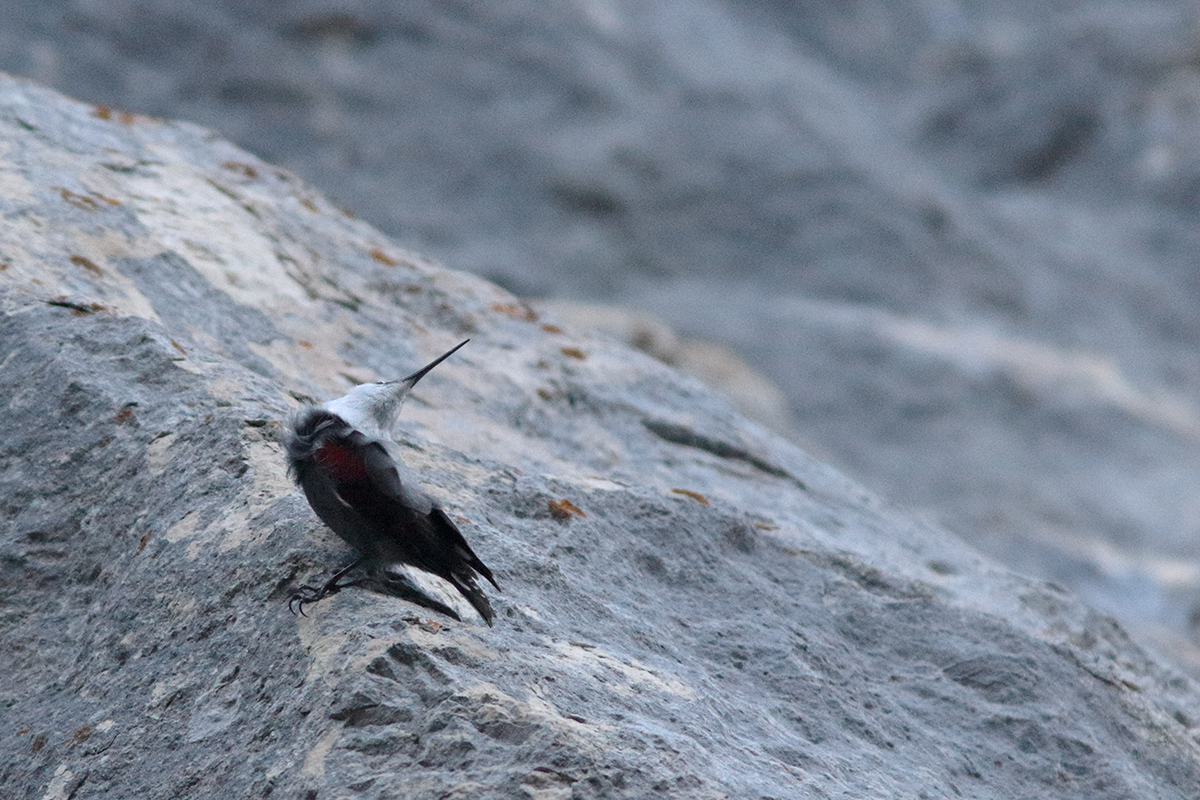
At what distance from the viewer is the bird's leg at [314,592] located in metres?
2.21

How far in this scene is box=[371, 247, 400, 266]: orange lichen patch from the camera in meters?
4.26

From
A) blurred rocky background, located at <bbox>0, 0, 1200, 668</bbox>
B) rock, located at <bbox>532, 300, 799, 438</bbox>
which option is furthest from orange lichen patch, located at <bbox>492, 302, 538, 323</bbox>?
blurred rocky background, located at <bbox>0, 0, 1200, 668</bbox>

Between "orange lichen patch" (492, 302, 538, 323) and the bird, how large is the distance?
6.61ft

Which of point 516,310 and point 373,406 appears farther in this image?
point 516,310

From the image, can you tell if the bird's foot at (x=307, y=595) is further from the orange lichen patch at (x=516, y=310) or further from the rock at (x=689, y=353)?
the rock at (x=689, y=353)

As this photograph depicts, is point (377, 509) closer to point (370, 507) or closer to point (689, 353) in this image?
point (370, 507)

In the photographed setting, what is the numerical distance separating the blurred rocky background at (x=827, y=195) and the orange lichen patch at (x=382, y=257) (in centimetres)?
523

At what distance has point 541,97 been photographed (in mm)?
11570

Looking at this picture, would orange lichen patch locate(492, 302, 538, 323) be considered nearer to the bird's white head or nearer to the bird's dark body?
the bird's white head

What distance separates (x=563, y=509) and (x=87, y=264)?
152cm

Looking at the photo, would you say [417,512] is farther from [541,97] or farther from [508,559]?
[541,97]

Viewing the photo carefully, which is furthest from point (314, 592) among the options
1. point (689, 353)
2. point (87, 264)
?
point (689, 353)

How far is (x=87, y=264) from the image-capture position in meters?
3.23

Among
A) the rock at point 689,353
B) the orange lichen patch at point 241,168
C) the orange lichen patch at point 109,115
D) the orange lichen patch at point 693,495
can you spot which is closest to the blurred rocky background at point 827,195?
the rock at point 689,353
